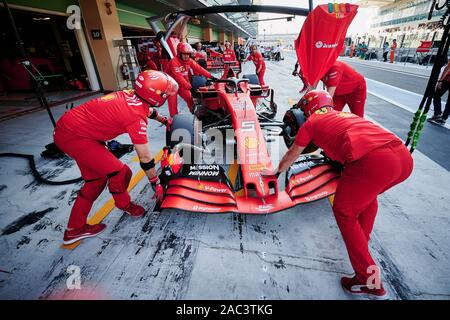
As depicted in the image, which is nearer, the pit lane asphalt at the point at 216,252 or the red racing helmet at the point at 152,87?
the pit lane asphalt at the point at 216,252

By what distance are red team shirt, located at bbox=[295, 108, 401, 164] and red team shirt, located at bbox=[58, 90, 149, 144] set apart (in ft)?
4.53

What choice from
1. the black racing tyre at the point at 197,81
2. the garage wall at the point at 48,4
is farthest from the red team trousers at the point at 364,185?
the garage wall at the point at 48,4

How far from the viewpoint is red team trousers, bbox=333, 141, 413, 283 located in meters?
1.49

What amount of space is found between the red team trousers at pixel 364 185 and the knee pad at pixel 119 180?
1.91 meters

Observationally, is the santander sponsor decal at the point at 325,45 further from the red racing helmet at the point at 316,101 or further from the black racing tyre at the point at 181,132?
the black racing tyre at the point at 181,132

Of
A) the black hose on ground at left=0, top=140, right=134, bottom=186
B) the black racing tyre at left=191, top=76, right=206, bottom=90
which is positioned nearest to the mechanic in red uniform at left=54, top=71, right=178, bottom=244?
the black hose on ground at left=0, top=140, right=134, bottom=186

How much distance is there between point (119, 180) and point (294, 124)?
→ 2.37m

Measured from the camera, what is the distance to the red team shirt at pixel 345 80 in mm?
3117

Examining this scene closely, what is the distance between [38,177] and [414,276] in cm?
445

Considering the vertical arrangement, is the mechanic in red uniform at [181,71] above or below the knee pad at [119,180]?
above

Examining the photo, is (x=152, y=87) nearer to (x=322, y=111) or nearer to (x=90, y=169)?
(x=90, y=169)

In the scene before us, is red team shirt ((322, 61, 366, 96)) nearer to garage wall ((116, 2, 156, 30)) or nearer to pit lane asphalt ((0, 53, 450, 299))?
pit lane asphalt ((0, 53, 450, 299))

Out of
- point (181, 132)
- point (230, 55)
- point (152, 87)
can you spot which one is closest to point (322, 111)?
point (152, 87)
